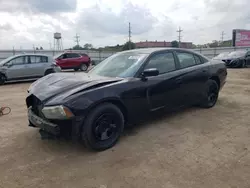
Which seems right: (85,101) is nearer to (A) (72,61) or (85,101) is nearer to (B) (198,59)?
(B) (198,59)

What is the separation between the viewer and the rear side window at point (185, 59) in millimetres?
4445

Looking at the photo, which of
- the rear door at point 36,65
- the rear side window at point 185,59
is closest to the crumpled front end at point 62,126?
the rear side window at point 185,59

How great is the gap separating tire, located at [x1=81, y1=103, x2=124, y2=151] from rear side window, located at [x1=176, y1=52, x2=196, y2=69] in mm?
1874

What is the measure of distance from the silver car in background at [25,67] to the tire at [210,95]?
8426 mm

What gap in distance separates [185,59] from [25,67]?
854 cm

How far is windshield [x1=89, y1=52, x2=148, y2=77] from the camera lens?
3.70m

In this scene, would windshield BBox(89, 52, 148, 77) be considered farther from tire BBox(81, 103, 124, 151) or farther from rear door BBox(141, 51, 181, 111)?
tire BBox(81, 103, 124, 151)

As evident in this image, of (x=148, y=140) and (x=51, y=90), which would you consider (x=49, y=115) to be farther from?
(x=148, y=140)

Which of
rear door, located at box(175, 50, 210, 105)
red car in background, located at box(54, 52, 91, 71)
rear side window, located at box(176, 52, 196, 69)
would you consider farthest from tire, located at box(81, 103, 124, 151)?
red car in background, located at box(54, 52, 91, 71)

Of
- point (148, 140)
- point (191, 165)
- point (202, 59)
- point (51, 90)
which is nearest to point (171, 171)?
point (191, 165)

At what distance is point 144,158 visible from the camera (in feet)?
9.67

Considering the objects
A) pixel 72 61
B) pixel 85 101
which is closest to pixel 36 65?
pixel 72 61

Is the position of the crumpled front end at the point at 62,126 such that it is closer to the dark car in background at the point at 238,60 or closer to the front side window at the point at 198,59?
the front side window at the point at 198,59

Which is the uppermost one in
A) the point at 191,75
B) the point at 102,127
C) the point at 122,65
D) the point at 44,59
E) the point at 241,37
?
the point at 241,37
